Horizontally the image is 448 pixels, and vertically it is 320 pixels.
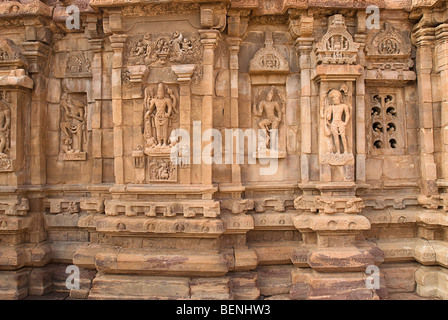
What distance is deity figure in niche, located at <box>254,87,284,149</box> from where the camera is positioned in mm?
6958

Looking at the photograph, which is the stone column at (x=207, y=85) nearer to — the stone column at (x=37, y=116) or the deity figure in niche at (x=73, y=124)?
the deity figure in niche at (x=73, y=124)

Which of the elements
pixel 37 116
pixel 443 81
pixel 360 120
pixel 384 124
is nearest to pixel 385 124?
pixel 384 124

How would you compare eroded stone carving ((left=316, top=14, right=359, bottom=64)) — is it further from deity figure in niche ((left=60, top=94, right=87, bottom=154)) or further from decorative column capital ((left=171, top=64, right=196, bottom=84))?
deity figure in niche ((left=60, top=94, right=87, bottom=154))

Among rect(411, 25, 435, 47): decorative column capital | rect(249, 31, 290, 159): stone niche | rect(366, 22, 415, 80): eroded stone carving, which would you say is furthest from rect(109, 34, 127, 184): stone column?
rect(411, 25, 435, 47): decorative column capital

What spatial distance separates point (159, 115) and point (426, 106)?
225 inches

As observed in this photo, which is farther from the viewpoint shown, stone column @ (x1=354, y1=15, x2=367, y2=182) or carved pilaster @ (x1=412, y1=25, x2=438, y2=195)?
carved pilaster @ (x1=412, y1=25, x2=438, y2=195)

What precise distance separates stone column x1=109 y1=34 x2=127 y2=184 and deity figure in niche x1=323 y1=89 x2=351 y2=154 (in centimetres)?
419

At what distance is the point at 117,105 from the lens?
6.61m

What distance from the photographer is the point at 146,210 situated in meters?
→ 6.33

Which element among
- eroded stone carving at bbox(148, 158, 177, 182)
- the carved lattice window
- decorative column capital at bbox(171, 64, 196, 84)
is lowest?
eroded stone carving at bbox(148, 158, 177, 182)

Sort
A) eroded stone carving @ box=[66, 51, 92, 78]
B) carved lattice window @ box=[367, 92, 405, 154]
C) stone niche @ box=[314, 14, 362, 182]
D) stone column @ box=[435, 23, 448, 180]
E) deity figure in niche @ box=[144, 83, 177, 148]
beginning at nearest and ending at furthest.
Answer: deity figure in niche @ box=[144, 83, 177, 148]
stone niche @ box=[314, 14, 362, 182]
stone column @ box=[435, 23, 448, 180]
carved lattice window @ box=[367, 92, 405, 154]
eroded stone carving @ box=[66, 51, 92, 78]

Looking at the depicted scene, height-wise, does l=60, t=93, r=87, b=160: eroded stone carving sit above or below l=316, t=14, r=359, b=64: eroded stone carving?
below

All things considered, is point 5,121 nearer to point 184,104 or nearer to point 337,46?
point 184,104

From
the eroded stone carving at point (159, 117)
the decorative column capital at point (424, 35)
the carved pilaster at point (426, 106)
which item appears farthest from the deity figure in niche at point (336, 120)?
the eroded stone carving at point (159, 117)
